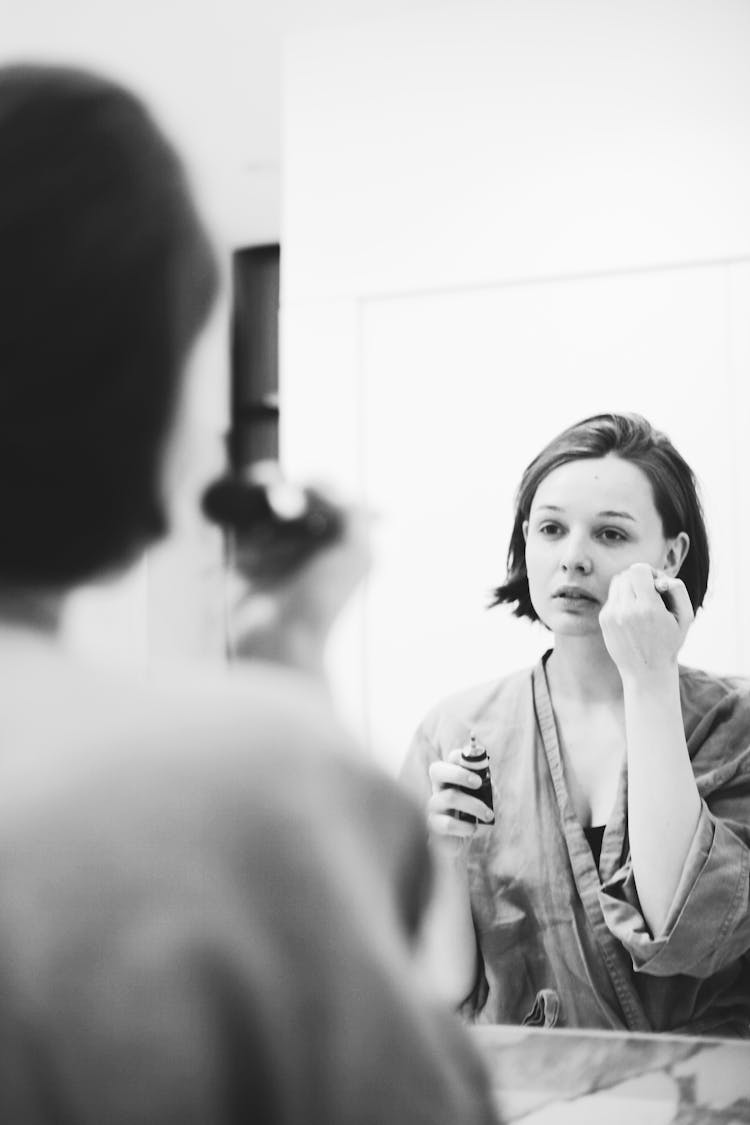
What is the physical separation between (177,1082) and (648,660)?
71cm

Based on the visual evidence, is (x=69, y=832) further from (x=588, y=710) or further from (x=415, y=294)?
(x=415, y=294)

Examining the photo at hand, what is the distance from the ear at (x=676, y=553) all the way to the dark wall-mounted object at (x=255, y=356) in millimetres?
395

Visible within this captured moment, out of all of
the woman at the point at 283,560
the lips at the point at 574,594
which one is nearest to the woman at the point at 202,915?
the woman at the point at 283,560

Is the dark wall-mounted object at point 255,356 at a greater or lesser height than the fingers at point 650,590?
greater

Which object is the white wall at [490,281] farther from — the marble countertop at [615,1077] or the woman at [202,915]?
the woman at [202,915]

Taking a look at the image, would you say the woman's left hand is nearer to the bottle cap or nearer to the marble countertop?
the bottle cap

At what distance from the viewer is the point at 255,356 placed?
111 cm

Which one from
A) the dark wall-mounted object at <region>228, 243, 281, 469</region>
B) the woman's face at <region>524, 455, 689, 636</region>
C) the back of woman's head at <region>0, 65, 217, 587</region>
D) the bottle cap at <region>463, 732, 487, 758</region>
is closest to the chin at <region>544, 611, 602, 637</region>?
the woman's face at <region>524, 455, 689, 636</region>

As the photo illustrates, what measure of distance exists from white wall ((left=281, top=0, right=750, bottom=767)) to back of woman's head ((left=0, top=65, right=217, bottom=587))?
0.63m

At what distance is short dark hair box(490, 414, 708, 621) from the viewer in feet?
3.24

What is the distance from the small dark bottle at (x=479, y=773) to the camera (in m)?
1.02

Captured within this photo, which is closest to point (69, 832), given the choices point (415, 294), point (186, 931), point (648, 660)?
point (186, 931)

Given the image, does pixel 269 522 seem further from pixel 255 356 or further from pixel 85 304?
pixel 85 304

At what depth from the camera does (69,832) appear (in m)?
0.35
